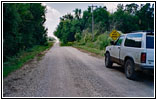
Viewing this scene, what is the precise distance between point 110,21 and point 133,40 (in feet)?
131

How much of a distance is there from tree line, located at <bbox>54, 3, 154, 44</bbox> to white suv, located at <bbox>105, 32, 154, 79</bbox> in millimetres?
27355

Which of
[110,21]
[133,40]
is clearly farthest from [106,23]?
[133,40]

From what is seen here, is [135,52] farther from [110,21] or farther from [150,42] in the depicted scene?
[110,21]

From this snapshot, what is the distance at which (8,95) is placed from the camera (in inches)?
213

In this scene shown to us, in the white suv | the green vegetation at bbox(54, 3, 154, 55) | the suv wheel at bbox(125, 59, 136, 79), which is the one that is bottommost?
the suv wheel at bbox(125, 59, 136, 79)

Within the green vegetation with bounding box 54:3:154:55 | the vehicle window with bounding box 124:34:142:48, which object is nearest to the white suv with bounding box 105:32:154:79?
the vehicle window with bounding box 124:34:142:48

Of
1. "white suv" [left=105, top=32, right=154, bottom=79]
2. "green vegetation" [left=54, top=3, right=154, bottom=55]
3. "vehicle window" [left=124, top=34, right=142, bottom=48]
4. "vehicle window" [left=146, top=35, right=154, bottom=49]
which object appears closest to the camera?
"white suv" [left=105, top=32, right=154, bottom=79]

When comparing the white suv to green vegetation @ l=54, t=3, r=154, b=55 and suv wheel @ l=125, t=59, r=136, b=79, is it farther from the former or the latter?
green vegetation @ l=54, t=3, r=154, b=55

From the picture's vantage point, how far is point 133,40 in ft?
25.5

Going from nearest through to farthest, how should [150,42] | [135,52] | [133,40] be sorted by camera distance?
[150,42] → [135,52] → [133,40]

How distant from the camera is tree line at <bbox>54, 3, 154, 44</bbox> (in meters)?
44.5

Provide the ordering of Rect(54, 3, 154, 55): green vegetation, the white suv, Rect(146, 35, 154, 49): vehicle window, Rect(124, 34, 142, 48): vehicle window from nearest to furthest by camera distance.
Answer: the white suv, Rect(146, 35, 154, 49): vehicle window, Rect(124, 34, 142, 48): vehicle window, Rect(54, 3, 154, 55): green vegetation

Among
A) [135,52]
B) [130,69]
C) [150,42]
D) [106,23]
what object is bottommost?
[130,69]

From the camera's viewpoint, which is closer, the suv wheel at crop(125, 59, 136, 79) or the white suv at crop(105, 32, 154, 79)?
the white suv at crop(105, 32, 154, 79)
